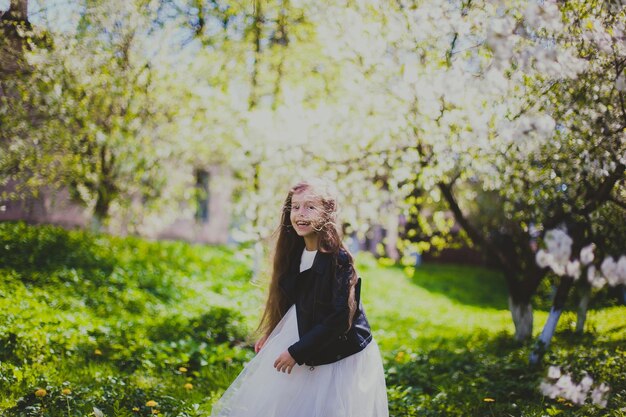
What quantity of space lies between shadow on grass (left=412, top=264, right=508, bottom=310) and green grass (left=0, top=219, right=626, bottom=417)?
3.09 metres

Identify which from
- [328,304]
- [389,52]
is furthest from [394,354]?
[389,52]

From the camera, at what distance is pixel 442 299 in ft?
39.5

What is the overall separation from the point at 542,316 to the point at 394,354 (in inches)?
134

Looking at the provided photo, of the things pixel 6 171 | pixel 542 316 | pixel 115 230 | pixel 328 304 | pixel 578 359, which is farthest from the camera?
pixel 115 230

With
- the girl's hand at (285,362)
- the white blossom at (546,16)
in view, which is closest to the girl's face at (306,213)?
the girl's hand at (285,362)

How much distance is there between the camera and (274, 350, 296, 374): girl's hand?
9.08 ft

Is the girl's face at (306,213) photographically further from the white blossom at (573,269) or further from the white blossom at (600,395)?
the white blossom at (573,269)

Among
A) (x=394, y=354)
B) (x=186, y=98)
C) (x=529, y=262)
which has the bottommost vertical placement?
(x=394, y=354)

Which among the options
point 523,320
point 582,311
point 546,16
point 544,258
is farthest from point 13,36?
point 582,311

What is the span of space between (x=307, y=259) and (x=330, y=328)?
1.66 feet

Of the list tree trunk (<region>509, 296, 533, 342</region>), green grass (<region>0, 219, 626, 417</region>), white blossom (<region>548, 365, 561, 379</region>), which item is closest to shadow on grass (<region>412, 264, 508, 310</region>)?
green grass (<region>0, 219, 626, 417</region>)

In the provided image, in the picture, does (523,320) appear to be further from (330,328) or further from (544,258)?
(330,328)

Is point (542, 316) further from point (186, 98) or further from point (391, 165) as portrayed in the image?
point (186, 98)

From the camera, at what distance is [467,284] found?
1388 cm
